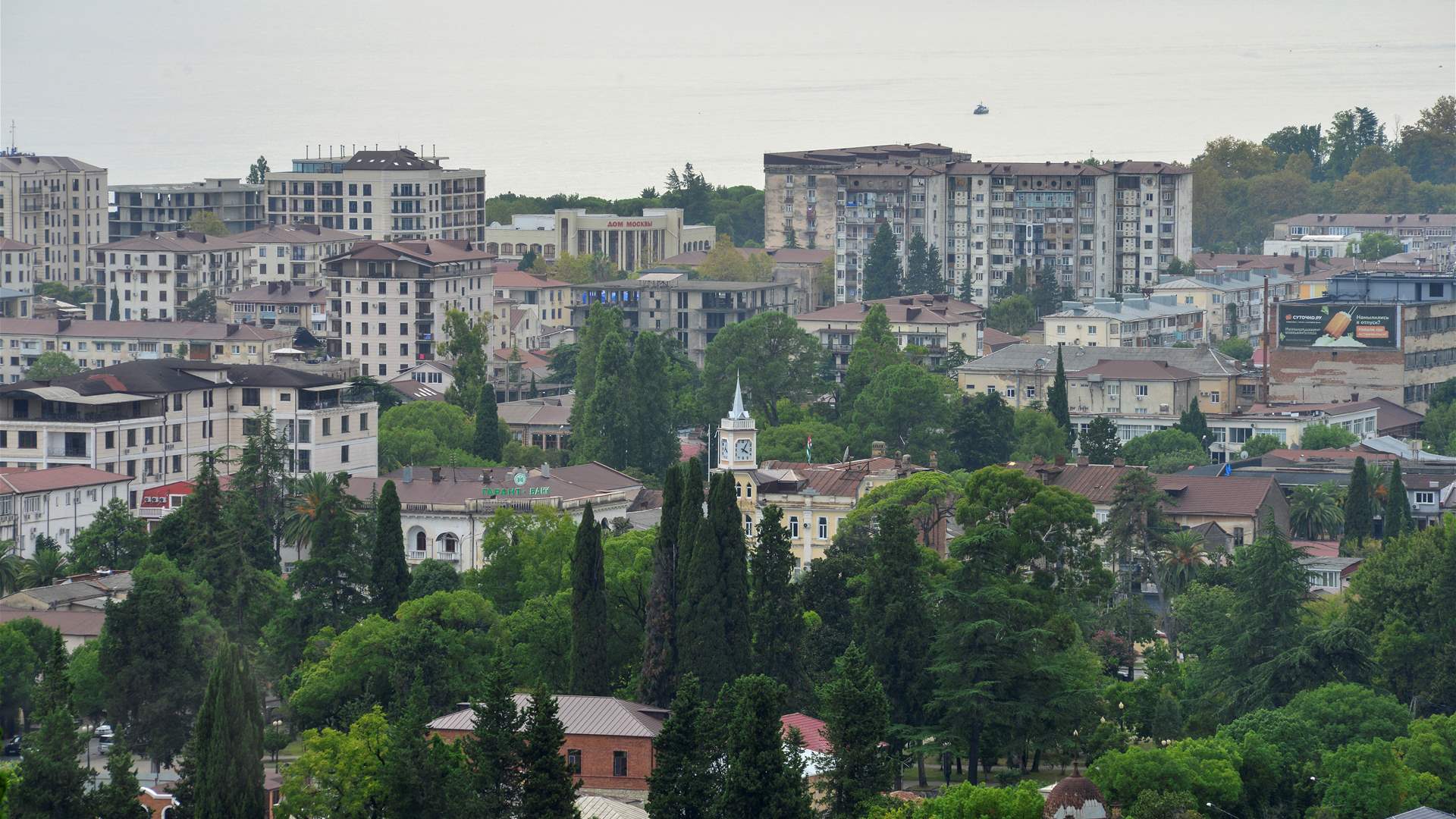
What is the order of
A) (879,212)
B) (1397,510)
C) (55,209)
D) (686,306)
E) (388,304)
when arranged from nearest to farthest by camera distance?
(1397,510) → (388,304) → (686,306) → (879,212) → (55,209)

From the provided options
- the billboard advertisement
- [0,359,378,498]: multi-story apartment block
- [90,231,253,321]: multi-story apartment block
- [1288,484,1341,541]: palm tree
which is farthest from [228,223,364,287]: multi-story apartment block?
[1288,484,1341,541]: palm tree

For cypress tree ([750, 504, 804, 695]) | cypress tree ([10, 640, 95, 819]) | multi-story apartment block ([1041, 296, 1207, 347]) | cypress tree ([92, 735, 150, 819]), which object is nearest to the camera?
cypress tree ([10, 640, 95, 819])

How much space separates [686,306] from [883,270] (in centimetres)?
Answer: 1709

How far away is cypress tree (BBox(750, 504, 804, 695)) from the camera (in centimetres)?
6969

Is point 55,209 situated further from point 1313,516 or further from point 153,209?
point 1313,516

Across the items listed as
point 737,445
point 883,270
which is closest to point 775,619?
point 737,445

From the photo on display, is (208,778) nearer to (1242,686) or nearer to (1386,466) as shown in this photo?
(1242,686)

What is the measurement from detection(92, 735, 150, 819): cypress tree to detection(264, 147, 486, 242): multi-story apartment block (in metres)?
125

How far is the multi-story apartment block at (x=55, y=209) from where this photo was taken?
7584 inches

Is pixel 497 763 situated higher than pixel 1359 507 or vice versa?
pixel 1359 507

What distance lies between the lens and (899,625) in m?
71.1

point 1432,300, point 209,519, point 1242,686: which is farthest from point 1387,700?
point 1432,300

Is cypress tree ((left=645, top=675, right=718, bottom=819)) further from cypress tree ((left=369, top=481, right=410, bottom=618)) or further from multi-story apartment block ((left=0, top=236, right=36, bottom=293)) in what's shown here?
multi-story apartment block ((left=0, top=236, right=36, bottom=293))

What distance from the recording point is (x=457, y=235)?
19012 centimetres
